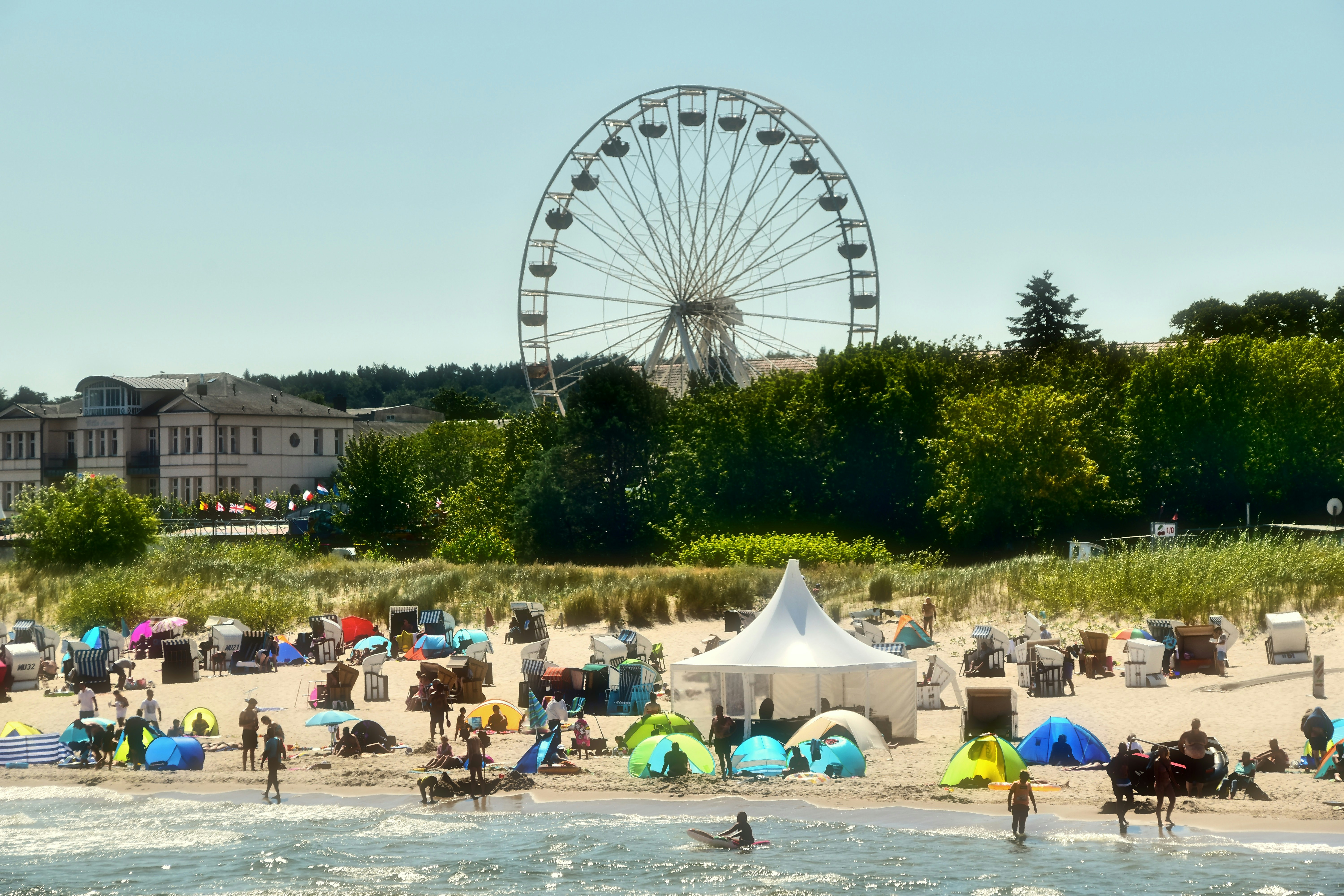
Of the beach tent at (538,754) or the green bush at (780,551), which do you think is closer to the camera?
the beach tent at (538,754)

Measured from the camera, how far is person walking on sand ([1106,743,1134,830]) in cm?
1869

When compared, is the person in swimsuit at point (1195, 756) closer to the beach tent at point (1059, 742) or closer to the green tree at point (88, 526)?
the beach tent at point (1059, 742)

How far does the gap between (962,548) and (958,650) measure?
61.0ft

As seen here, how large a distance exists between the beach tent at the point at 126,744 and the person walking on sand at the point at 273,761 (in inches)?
123

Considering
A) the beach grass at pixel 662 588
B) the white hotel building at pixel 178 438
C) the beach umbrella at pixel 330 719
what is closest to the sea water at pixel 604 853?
the beach umbrella at pixel 330 719

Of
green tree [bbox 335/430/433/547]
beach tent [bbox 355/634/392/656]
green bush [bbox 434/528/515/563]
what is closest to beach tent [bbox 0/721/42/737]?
beach tent [bbox 355/634/392/656]

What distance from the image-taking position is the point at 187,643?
100 feet

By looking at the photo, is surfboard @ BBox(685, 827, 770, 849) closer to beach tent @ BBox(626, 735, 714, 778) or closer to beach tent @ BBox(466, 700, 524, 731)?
beach tent @ BBox(626, 735, 714, 778)

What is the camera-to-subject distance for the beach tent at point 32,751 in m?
23.7

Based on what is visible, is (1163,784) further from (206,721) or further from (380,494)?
(380,494)

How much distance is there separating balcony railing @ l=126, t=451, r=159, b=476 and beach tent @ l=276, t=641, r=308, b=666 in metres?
49.7

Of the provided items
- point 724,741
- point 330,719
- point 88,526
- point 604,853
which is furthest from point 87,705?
point 88,526

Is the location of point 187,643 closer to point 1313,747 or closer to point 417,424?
point 1313,747

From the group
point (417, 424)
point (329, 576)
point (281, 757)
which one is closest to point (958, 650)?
point (281, 757)
